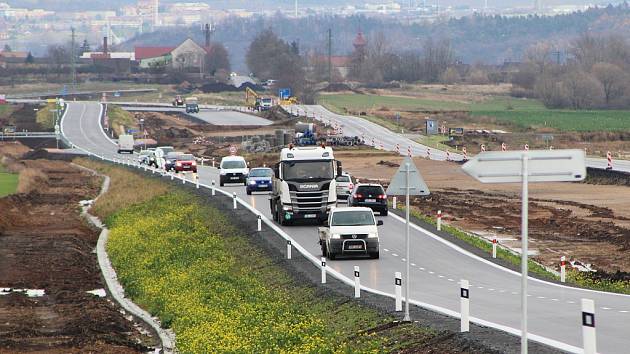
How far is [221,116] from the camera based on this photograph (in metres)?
171

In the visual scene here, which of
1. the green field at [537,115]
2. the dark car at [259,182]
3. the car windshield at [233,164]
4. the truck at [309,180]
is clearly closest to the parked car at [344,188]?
the dark car at [259,182]

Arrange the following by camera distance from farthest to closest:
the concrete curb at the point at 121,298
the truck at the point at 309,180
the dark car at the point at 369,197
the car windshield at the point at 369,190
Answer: the car windshield at the point at 369,190 → the dark car at the point at 369,197 → the truck at the point at 309,180 → the concrete curb at the point at 121,298

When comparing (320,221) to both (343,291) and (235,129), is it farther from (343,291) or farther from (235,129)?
(235,129)

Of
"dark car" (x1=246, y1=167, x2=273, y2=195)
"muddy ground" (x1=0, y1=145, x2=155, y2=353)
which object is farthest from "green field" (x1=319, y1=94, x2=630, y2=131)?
"dark car" (x1=246, y1=167, x2=273, y2=195)

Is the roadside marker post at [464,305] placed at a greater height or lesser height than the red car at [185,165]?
greater

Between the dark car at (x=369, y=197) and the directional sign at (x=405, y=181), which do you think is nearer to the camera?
the directional sign at (x=405, y=181)

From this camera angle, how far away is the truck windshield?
50.1 meters

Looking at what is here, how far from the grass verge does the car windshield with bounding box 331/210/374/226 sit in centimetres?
226

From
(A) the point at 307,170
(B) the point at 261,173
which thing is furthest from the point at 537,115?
(A) the point at 307,170

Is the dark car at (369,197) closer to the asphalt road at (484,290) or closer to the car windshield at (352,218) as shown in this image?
the asphalt road at (484,290)

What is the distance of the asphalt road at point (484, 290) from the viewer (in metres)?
23.7

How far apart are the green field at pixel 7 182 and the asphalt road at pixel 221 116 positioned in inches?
1893

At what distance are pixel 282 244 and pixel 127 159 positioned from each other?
70.3 m

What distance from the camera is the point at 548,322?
2502cm
